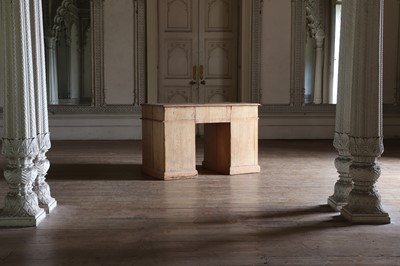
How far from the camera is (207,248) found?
354 centimetres

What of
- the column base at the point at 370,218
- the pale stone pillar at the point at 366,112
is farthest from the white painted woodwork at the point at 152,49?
the column base at the point at 370,218

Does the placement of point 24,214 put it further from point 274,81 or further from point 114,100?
point 274,81

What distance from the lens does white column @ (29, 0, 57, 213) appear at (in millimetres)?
4473

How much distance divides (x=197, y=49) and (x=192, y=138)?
15.9 feet

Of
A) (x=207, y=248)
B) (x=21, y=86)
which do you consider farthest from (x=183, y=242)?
(x=21, y=86)

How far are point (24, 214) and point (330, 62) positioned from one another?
7908mm

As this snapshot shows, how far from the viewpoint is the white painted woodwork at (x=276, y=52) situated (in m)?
10.6

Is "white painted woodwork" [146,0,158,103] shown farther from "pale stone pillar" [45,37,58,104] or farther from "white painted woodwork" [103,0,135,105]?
"pale stone pillar" [45,37,58,104]

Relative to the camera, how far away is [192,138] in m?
6.25

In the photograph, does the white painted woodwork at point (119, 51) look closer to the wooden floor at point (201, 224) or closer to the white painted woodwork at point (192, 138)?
the wooden floor at point (201, 224)

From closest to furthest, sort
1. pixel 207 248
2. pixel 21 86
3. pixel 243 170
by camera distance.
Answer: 1. pixel 207 248
2. pixel 21 86
3. pixel 243 170

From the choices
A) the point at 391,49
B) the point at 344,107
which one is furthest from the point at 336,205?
the point at 391,49

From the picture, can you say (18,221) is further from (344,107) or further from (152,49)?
(152,49)

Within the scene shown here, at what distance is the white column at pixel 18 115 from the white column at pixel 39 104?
361 mm
